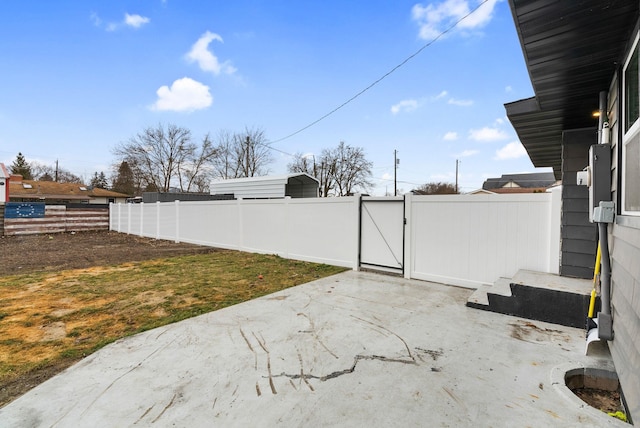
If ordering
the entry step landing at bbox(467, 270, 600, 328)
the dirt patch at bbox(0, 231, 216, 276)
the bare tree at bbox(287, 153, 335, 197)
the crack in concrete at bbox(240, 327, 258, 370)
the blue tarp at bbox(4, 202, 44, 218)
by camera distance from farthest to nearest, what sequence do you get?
1. the bare tree at bbox(287, 153, 335, 197)
2. the blue tarp at bbox(4, 202, 44, 218)
3. the dirt patch at bbox(0, 231, 216, 276)
4. the entry step landing at bbox(467, 270, 600, 328)
5. the crack in concrete at bbox(240, 327, 258, 370)

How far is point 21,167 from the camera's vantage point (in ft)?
124

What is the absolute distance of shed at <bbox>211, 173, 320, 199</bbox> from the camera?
1298cm

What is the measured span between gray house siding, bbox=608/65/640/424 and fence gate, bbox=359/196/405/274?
3.32m

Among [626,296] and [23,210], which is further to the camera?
[23,210]

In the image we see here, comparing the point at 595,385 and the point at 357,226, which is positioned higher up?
the point at 357,226

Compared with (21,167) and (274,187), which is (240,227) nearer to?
(274,187)

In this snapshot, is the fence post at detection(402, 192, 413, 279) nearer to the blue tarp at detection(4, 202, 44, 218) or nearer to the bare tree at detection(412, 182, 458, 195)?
the blue tarp at detection(4, 202, 44, 218)

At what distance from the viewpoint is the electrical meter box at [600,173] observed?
2.57m

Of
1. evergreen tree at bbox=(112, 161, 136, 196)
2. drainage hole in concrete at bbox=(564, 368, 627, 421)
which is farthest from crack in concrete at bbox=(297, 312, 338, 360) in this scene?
evergreen tree at bbox=(112, 161, 136, 196)

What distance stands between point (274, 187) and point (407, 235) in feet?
28.7

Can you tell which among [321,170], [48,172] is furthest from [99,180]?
[321,170]

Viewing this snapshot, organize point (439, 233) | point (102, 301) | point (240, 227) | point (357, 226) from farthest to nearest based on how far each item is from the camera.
A: 1. point (240, 227)
2. point (357, 226)
3. point (439, 233)
4. point (102, 301)

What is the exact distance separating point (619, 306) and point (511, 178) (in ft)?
151

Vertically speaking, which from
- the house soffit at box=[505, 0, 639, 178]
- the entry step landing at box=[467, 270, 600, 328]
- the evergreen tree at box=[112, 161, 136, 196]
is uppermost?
the evergreen tree at box=[112, 161, 136, 196]
